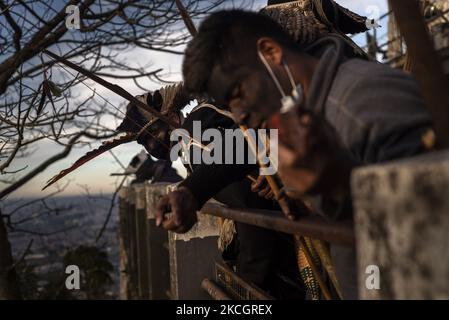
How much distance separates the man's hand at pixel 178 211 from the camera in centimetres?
239

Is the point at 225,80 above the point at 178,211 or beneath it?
above

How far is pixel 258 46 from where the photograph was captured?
1861 millimetres

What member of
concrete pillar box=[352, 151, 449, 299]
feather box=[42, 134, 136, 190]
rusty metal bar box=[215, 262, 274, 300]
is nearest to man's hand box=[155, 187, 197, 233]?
rusty metal bar box=[215, 262, 274, 300]

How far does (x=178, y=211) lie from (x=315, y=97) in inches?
39.3

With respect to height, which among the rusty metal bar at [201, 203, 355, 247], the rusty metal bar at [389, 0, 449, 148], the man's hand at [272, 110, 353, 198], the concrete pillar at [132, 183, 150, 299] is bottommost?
the concrete pillar at [132, 183, 150, 299]

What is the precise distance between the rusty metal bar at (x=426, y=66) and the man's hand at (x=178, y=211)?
1.46 m

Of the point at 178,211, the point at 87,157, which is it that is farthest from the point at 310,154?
the point at 87,157

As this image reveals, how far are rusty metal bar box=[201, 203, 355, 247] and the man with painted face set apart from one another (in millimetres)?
56

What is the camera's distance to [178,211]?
95.0 inches

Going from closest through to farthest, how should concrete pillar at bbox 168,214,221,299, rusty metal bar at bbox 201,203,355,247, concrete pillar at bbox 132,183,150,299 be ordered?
rusty metal bar at bbox 201,203,355,247 → concrete pillar at bbox 168,214,221,299 → concrete pillar at bbox 132,183,150,299

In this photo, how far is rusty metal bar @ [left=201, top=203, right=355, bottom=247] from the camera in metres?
1.44

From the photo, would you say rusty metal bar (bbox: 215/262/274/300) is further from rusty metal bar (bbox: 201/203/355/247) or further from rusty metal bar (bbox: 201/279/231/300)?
rusty metal bar (bbox: 201/203/355/247)

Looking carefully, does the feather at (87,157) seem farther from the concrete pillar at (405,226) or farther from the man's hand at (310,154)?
the concrete pillar at (405,226)

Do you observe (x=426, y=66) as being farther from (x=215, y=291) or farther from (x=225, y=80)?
(x=215, y=291)
